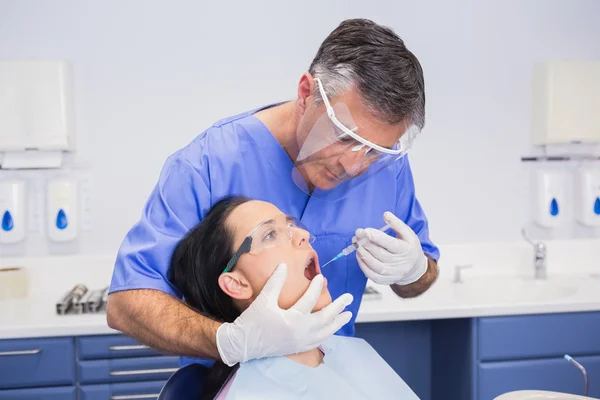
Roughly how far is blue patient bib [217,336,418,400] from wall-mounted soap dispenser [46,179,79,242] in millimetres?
1546

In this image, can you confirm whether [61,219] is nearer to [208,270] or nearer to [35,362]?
[35,362]

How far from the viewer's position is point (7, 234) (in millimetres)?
2529

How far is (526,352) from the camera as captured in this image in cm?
230

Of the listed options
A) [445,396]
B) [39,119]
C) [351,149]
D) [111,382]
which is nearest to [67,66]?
[39,119]

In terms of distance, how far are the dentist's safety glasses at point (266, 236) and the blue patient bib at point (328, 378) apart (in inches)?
8.5

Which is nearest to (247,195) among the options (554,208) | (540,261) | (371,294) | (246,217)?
(246,217)

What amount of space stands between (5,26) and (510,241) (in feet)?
7.97

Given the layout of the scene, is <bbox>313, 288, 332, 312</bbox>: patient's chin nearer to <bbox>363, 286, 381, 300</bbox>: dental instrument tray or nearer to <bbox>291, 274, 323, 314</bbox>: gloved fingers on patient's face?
<bbox>291, 274, 323, 314</bbox>: gloved fingers on patient's face

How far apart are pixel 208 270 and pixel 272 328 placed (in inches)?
9.7

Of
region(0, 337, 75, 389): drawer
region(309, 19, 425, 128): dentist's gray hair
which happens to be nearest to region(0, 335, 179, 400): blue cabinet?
region(0, 337, 75, 389): drawer

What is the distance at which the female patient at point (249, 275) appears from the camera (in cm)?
119

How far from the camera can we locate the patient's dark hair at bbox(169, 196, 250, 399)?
1211 millimetres

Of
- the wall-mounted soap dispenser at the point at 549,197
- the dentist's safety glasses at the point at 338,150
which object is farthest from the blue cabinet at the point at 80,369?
the wall-mounted soap dispenser at the point at 549,197

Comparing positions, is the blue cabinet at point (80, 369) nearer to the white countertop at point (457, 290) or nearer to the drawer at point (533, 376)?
the white countertop at point (457, 290)
